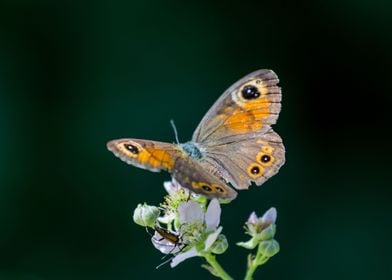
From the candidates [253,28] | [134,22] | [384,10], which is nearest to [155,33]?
[134,22]

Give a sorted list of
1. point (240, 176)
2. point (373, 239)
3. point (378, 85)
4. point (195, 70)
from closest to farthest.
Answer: point (240, 176), point (373, 239), point (195, 70), point (378, 85)

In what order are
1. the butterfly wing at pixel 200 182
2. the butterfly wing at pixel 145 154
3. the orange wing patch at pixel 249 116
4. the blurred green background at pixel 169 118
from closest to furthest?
the butterfly wing at pixel 200 182, the butterfly wing at pixel 145 154, the orange wing patch at pixel 249 116, the blurred green background at pixel 169 118

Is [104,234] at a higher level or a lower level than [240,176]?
lower

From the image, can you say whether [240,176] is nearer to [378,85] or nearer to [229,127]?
[229,127]

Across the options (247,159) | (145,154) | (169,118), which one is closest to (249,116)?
(247,159)

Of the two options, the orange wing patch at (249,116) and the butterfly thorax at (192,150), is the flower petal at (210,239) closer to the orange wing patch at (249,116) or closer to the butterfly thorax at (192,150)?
the butterfly thorax at (192,150)

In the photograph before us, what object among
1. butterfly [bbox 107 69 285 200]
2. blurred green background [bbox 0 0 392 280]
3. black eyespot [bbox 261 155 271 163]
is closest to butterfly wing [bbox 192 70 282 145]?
butterfly [bbox 107 69 285 200]

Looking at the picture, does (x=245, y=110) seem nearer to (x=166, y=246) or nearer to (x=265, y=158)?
(x=265, y=158)

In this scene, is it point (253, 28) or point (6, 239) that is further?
point (253, 28)

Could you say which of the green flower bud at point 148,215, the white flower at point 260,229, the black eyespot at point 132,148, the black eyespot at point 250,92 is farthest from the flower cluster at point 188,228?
the black eyespot at point 250,92
